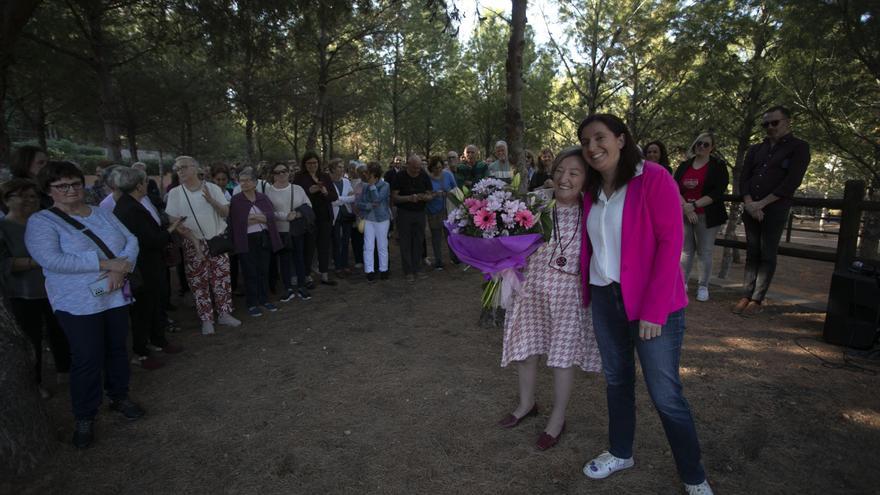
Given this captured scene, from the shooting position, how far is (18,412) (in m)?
3.01

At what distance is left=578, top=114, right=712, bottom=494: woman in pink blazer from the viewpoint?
2.21 meters

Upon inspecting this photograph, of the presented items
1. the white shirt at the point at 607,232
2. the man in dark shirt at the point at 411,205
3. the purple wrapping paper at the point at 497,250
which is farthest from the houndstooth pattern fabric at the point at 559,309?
the man in dark shirt at the point at 411,205

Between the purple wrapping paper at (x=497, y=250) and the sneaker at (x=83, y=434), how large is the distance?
3.04 m

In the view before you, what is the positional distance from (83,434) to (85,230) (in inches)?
59.2

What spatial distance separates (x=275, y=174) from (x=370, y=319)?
8.70 feet

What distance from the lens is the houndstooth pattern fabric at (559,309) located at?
2809 millimetres

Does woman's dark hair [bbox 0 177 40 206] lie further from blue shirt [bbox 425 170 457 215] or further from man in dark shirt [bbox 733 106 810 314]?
man in dark shirt [bbox 733 106 810 314]

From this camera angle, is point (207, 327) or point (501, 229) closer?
point (501, 229)

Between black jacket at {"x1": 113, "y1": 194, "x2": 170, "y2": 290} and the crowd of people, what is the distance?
13mm

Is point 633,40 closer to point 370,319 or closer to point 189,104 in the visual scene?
point 370,319

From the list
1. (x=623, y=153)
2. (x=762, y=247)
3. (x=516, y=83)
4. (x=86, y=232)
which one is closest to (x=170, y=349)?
(x=86, y=232)

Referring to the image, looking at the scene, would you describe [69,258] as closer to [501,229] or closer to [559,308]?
[501,229]

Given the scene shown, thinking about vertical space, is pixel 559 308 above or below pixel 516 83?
below

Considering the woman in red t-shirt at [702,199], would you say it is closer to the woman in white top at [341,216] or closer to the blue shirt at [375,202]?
the blue shirt at [375,202]
